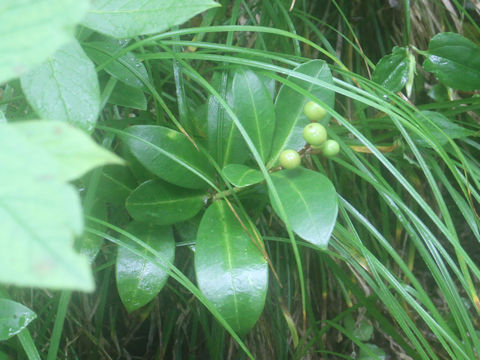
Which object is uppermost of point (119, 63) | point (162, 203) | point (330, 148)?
point (119, 63)

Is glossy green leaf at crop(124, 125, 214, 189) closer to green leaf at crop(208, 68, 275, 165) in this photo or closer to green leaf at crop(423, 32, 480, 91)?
green leaf at crop(208, 68, 275, 165)

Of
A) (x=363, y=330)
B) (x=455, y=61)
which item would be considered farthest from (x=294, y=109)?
(x=363, y=330)

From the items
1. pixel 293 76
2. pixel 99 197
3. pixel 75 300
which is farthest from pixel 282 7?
pixel 75 300

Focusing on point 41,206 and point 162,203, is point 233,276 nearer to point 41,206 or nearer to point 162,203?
point 162,203

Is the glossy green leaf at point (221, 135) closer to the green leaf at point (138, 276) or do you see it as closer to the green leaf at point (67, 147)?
the green leaf at point (138, 276)

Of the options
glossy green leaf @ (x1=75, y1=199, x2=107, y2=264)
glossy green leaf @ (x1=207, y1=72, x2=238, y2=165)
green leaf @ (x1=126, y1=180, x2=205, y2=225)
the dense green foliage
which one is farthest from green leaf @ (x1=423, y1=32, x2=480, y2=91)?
glossy green leaf @ (x1=75, y1=199, x2=107, y2=264)

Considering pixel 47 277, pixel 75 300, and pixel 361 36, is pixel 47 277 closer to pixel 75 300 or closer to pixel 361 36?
pixel 75 300

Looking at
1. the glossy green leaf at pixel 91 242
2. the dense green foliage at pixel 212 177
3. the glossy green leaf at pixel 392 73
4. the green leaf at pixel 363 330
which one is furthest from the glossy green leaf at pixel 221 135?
the green leaf at pixel 363 330

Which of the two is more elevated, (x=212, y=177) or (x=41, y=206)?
(x=41, y=206)
